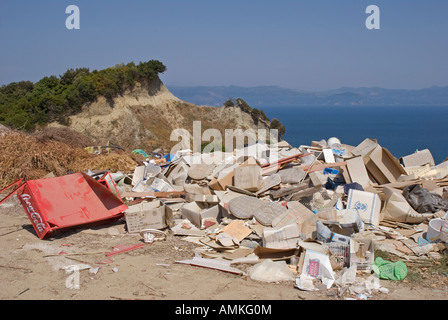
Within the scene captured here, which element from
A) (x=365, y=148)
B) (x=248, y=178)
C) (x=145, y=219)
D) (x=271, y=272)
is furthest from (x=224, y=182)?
(x=365, y=148)

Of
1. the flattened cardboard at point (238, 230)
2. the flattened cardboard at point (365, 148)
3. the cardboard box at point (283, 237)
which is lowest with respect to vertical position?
the flattened cardboard at point (238, 230)

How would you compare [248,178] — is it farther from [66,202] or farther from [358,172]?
[66,202]

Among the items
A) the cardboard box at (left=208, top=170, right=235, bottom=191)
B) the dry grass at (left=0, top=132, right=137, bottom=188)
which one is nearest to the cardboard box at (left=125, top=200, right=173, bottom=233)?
the cardboard box at (left=208, top=170, right=235, bottom=191)

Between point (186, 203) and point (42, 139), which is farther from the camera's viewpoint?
point (42, 139)

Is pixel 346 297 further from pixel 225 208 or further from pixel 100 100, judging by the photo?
pixel 100 100

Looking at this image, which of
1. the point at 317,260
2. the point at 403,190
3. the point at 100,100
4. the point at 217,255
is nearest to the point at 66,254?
the point at 217,255

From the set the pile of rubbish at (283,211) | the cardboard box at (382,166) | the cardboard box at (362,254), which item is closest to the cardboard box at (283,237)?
the pile of rubbish at (283,211)

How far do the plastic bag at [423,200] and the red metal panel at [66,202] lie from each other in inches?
210

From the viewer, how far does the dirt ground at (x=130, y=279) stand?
16.2 ft

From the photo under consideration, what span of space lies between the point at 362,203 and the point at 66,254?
5003mm

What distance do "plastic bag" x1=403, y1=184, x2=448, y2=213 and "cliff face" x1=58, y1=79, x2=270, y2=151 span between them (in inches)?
721

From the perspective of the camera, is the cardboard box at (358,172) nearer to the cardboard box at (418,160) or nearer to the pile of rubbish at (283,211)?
the pile of rubbish at (283,211)

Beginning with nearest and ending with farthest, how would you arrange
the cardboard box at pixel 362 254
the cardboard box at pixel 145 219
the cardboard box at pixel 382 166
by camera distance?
1. the cardboard box at pixel 362 254
2. the cardboard box at pixel 145 219
3. the cardboard box at pixel 382 166

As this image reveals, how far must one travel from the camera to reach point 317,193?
8148mm
